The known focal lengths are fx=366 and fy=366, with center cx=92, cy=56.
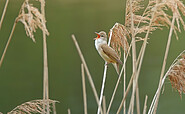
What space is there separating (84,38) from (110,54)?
7158 millimetres

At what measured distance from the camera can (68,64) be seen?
9422 mm

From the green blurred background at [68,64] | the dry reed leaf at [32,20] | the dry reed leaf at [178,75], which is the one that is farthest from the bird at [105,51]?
the green blurred background at [68,64]

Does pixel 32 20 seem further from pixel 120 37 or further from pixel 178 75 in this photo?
pixel 178 75

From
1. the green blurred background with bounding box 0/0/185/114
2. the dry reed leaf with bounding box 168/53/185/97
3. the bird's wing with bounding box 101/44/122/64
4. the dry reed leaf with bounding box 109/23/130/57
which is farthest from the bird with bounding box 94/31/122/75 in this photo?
the green blurred background with bounding box 0/0/185/114

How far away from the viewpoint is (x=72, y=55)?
9945 mm

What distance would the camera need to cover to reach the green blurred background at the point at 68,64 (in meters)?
7.85

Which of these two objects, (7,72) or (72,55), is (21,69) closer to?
(7,72)

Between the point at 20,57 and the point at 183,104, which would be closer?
the point at 183,104

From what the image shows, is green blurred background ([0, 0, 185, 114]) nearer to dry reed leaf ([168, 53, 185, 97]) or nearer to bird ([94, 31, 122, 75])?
bird ([94, 31, 122, 75])

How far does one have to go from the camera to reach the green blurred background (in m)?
7.85

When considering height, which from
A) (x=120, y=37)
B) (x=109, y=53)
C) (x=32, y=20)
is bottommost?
(x=109, y=53)

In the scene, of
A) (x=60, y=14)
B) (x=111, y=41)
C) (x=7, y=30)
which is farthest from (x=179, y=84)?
(x=60, y=14)

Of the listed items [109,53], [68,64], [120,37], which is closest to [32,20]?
[120,37]

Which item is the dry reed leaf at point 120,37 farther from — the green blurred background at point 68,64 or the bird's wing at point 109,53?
the green blurred background at point 68,64
